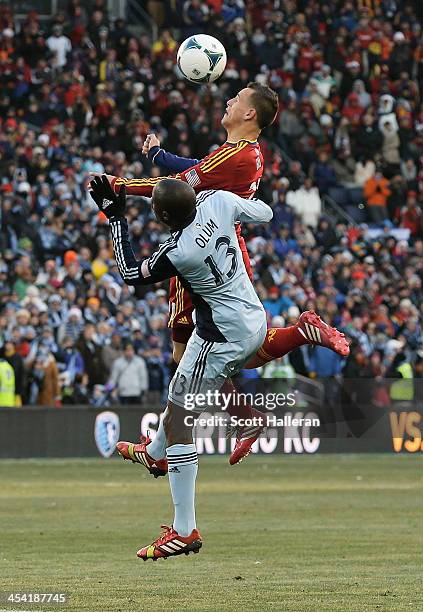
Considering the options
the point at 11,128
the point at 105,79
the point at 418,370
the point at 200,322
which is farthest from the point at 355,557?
the point at 105,79

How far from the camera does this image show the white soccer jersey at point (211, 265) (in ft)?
32.6

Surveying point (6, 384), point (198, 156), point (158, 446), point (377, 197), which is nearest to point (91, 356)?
point (6, 384)

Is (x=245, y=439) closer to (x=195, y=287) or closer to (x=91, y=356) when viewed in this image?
(x=195, y=287)

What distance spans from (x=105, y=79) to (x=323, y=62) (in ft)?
20.2

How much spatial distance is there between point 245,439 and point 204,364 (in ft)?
3.12

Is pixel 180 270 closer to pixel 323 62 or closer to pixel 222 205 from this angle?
pixel 222 205

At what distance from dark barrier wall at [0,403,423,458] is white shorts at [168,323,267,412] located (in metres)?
14.0

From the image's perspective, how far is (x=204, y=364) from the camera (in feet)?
33.6

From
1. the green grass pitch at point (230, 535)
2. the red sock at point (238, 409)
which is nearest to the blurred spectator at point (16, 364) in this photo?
the green grass pitch at point (230, 535)

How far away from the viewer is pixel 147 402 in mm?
26312

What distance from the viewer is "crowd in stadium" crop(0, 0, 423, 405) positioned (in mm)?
26625

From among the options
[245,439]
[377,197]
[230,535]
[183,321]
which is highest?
[377,197]

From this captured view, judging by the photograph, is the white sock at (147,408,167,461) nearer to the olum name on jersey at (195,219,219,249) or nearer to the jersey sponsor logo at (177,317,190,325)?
the jersey sponsor logo at (177,317,190,325)

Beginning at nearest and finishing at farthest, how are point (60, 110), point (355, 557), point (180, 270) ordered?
point (180, 270), point (355, 557), point (60, 110)
